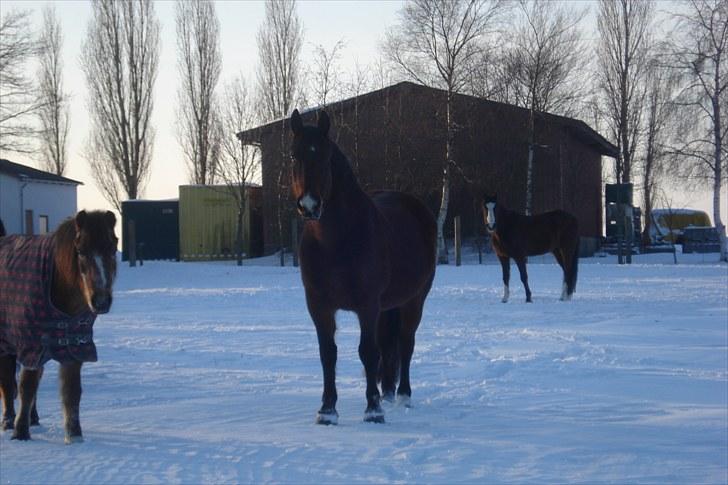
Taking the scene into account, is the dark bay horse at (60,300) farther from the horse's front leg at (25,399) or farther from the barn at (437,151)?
the barn at (437,151)

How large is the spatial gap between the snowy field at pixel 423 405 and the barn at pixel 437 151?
61.1ft

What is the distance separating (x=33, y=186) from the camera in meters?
38.5

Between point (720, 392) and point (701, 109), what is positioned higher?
point (701, 109)

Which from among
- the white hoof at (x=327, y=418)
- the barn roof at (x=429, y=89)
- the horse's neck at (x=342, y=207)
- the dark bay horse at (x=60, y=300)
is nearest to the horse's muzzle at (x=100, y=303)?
the dark bay horse at (x=60, y=300)

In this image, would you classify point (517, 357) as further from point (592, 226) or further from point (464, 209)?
point (592, 226)

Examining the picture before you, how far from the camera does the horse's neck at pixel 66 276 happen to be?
5165mm

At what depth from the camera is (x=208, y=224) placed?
37.5 meters

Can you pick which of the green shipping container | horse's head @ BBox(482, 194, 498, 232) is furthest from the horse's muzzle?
the green shipping container

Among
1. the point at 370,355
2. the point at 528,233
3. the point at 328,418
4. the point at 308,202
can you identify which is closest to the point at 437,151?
the point at 528,233

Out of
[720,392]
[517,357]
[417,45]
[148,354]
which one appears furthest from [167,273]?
[720,392]

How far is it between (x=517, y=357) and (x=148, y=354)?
13.1 ft

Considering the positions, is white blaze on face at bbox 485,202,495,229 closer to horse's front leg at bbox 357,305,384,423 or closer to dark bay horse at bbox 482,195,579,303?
dark bay horse at bbox 482,195,579,303

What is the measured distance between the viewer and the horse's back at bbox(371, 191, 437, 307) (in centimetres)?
631

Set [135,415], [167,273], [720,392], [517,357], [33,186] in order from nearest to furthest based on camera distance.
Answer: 1. [135,415]
2. [720,392]
3. [517,357]
4. [167,273]
5. [33,186]
